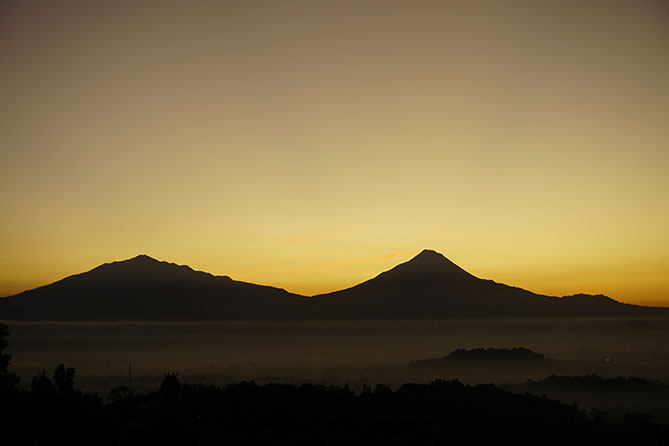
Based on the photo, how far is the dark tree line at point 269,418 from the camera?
5109 centimetres

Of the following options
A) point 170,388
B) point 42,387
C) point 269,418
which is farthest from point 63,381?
point 269,418

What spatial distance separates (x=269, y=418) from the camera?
192 feet

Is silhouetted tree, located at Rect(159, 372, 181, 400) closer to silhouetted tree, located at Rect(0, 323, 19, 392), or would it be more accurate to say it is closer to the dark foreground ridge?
the dark foreground ridge

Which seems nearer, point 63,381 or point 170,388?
point 170,388

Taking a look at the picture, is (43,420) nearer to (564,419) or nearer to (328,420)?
(328,420)

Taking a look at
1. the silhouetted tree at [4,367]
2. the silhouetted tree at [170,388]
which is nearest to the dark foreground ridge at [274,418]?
the silhouetted tree at [170,388]

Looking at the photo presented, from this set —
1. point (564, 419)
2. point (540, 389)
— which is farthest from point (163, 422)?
point (540, 389)

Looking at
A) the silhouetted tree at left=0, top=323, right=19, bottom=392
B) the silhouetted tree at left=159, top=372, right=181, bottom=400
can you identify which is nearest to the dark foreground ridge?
the silhouetted tree at left=159, top=372, right=181, bottom=400

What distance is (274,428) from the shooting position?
5578 cm

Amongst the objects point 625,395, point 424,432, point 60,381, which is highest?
point 60,381

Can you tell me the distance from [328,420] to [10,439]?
2787 centimetres

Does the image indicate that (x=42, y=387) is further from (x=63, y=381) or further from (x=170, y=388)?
(x=170, y=388)

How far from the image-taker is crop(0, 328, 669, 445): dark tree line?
51.1 metres

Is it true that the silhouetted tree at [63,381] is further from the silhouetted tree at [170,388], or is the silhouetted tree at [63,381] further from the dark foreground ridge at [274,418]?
the silhouetted tree at [170,388]
